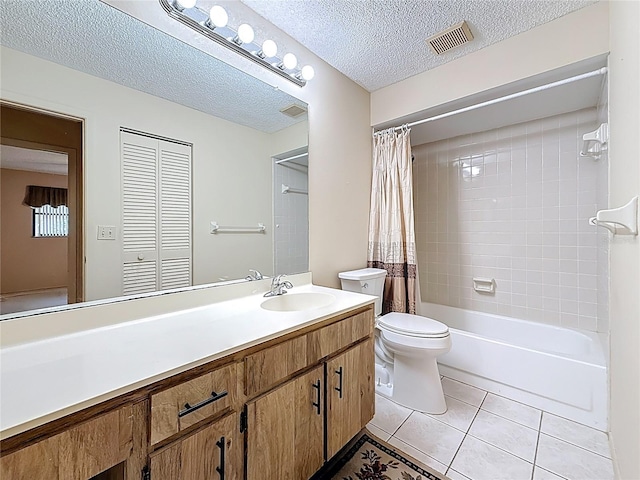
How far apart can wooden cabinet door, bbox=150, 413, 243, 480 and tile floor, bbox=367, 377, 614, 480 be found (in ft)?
3.24

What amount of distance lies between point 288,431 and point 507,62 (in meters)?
2.28

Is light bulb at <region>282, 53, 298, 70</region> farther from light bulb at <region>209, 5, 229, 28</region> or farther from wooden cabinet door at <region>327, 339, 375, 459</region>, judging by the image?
wooden cabinet door at <region>327, 339, 375, 459</region>

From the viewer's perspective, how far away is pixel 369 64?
2002 millimetres

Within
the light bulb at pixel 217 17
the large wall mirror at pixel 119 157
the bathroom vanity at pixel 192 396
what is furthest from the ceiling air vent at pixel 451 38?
the bathroom vanity at pixel 192 396

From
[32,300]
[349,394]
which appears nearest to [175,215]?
[32,300]

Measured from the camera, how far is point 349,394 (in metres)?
1.32

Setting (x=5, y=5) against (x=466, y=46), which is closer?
(x=5, y=5)

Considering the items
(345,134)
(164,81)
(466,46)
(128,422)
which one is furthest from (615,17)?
(128,422)

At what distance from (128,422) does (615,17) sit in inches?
92.6

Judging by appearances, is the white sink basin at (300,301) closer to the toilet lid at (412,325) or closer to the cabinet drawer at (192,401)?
the toilet lid at (412,325)

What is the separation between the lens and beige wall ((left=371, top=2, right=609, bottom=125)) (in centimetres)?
150

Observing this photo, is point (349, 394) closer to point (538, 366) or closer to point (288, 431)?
point (288, 431)

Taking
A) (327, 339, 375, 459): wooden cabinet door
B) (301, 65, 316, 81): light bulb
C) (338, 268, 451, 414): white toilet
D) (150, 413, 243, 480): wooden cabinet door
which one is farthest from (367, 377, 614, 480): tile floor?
(301, 65, 316, 81): light bulb

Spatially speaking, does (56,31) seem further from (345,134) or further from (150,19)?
(345,134)
